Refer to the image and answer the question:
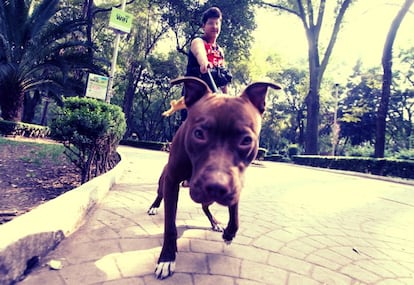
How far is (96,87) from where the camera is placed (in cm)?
752

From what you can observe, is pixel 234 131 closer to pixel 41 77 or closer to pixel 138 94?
pixel 41 77

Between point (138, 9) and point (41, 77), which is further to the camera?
point (138, 9)

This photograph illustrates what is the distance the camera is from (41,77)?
1344cm

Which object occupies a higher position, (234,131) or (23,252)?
(234,131)

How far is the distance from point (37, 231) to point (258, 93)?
1.92 m

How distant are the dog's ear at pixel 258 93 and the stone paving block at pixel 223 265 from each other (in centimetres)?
123

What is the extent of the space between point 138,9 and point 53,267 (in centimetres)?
2799

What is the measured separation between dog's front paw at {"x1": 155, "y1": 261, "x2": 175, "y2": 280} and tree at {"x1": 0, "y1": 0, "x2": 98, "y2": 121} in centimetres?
1147

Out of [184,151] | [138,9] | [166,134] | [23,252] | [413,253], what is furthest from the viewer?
[166,134]

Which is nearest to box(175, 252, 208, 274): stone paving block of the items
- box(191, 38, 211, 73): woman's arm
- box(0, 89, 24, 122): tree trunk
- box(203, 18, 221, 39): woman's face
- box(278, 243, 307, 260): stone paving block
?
box(278, 243, 307, 260): stone paving block

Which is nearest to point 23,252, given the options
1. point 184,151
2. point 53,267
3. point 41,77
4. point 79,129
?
point 53,267

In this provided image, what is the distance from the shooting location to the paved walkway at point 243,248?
212 centimetres

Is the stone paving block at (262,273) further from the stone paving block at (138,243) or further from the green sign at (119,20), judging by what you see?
the green sign at (119,20)

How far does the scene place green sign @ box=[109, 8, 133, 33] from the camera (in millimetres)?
8727
